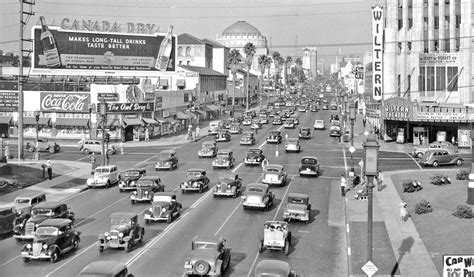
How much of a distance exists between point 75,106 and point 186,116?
25148 mm

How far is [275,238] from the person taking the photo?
30047mm

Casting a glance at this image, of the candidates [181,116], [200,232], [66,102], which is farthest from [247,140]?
[200,232]

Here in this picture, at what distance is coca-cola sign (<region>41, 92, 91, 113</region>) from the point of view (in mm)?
89375

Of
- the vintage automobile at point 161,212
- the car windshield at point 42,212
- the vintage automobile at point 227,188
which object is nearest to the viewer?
the car windshield at point 42,212

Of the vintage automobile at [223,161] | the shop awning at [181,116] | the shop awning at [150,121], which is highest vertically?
the shop awning at [181,116]

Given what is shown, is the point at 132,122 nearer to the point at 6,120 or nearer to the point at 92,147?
the point at 92,147

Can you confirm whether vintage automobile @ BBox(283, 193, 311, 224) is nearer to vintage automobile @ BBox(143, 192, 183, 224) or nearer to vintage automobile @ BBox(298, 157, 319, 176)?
vintage automobile @ BBox(143, 192, 183, 224)

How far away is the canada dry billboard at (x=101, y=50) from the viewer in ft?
339

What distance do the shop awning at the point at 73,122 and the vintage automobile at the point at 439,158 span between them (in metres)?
51.8

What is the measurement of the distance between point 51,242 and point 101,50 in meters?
82.7

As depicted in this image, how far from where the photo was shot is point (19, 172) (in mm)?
55750

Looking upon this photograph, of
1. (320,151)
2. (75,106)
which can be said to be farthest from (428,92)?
(75,106)

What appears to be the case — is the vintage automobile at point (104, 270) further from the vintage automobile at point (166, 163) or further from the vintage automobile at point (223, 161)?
the vintage automobile at point (223, 161)

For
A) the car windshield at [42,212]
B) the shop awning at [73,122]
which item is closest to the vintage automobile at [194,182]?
the car windshield at [42,212]
